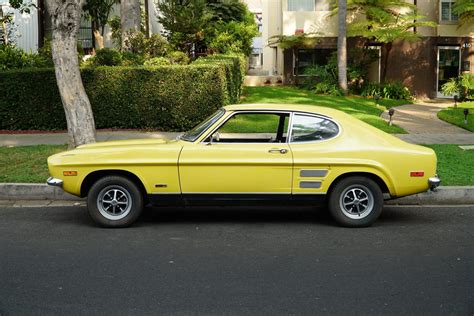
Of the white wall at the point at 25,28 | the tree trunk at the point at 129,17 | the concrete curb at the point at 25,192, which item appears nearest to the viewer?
the concrete curb at the point at 25,192

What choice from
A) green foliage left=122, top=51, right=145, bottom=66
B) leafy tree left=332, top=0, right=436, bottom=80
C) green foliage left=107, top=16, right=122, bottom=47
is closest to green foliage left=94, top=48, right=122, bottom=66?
green foliage left=122, top=51, right=145, bottom=66

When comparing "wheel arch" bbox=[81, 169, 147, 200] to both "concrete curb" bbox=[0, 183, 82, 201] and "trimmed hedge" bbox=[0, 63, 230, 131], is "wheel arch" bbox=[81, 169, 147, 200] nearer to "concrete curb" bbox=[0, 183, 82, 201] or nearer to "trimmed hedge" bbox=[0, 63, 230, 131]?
"concrete curb" bbox=[0, 183, 82, 201]

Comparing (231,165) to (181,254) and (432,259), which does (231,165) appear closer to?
(181,254)

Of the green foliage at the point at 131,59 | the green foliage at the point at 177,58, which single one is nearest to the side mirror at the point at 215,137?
the green foliage at the point at 131,59

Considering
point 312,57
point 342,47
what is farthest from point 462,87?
point 312,57

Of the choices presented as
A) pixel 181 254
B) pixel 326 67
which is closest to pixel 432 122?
pixel 326 67

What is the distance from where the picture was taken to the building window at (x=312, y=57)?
99.6ft

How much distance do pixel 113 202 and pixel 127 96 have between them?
28.3 feet

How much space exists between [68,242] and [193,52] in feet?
66.2

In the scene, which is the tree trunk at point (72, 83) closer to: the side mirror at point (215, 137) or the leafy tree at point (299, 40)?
the side mirror at point (215, 137)

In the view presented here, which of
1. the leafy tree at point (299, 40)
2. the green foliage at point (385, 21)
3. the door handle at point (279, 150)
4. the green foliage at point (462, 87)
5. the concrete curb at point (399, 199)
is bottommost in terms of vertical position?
the concrete curb at point (399, 199)

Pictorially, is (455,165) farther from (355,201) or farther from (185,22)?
(185,22)

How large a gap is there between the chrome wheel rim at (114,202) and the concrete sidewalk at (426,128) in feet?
28.1

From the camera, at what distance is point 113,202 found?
299 inches
